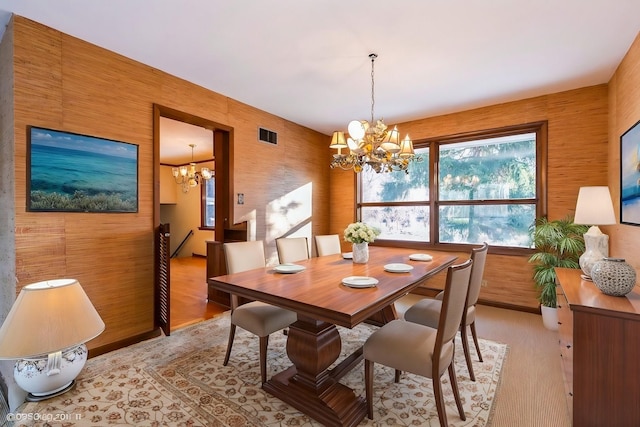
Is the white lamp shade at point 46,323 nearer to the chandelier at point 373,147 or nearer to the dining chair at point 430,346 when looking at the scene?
the dining chair at point 430,346

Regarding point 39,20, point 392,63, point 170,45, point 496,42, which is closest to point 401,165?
point 392,63

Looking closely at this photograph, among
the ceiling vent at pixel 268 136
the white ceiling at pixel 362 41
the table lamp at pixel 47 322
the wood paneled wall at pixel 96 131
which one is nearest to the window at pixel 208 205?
the ceiling vent at pixel 268 136

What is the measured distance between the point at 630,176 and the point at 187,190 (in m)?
7.82

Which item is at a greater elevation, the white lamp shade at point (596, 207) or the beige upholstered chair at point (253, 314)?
the white lamp shade at point (596, 207)

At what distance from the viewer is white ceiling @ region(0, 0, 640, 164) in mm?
2178

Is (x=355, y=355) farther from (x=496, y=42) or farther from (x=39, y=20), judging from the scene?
(x=39, y=20)

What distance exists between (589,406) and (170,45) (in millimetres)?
4018

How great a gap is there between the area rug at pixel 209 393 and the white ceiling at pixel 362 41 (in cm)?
278

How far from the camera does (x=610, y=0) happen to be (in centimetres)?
207

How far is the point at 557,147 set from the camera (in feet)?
11.9

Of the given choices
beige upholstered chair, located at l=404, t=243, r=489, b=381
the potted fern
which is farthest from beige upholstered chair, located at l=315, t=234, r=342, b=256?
the potted fern

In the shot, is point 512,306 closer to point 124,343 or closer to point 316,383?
point 316,383

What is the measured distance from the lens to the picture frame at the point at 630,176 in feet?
7.57

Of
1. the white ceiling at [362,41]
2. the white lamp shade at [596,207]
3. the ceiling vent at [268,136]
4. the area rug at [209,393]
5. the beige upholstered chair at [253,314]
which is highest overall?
the white ceiling at [362,41]
